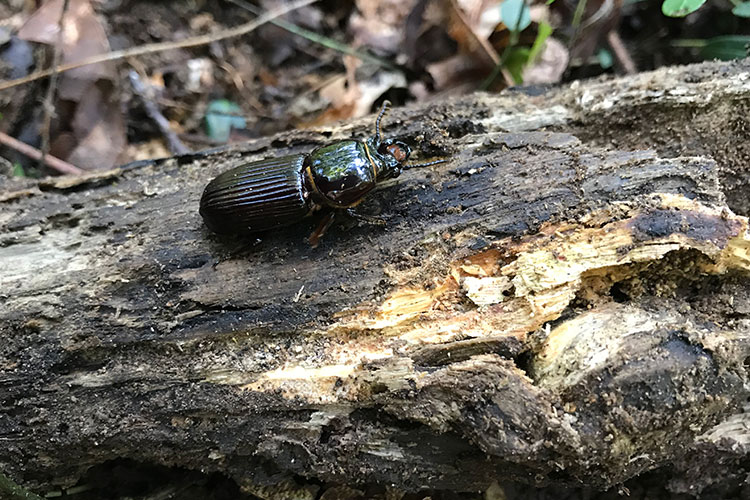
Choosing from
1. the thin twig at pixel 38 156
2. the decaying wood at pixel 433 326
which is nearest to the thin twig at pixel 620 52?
the decaying wood at pixel 433 326

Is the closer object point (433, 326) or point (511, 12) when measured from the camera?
point (433, 326)

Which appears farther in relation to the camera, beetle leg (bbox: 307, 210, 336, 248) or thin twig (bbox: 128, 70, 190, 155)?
thin twig (bbox: 128, 70, 190, 155)

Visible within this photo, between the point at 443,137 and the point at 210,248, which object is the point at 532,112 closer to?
the point at 443,137

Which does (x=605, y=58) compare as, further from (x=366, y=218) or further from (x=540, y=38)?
(x=366, y=218)

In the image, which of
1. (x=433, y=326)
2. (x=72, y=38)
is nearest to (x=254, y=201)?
(x=433, y=326)

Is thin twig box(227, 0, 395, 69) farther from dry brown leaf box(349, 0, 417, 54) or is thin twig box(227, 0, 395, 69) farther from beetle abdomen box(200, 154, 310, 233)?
beetle abdomen box(200, 154, 310, 233)

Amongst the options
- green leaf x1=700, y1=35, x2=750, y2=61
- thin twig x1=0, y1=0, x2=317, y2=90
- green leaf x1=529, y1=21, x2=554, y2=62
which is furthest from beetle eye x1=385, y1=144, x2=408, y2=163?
thin twig x1=0, y1=0, x2=317, y2=90

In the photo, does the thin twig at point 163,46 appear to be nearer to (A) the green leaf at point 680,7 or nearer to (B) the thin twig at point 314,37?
(B) the thin twig at point 314,37
